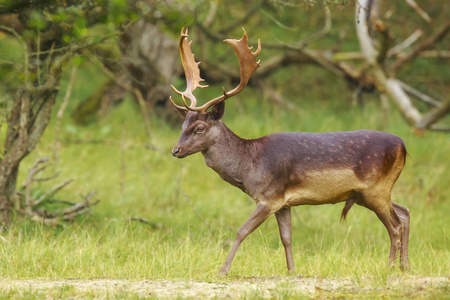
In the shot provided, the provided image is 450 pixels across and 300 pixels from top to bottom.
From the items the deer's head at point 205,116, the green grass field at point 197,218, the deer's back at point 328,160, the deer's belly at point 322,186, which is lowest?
the green grass field at point 197,218

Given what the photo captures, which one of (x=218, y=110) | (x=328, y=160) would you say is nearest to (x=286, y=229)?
(x=328, y=160)

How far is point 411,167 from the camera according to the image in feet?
36.7

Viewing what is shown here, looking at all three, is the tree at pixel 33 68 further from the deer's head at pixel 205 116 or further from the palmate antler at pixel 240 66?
the deer's head at pixel 205 116

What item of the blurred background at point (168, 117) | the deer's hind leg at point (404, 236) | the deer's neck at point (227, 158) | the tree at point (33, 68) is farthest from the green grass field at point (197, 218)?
the deer's neck at point (227, 158)

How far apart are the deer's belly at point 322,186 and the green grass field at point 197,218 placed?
0.62 meters

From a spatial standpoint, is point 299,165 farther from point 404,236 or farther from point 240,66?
point 404,236

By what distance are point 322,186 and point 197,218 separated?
3.26 m

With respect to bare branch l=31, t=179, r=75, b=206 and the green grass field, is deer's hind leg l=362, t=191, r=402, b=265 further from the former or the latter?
bare branch l=31, t=179, r=75, b=206

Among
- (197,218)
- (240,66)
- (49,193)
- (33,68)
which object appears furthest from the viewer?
(197,218)

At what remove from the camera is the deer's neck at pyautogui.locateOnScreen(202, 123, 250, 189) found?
20.6ft

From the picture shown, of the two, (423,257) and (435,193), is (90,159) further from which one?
(423,257)

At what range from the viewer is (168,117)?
12906mm

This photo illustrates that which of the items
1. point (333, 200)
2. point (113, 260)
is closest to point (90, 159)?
point (113, 260)

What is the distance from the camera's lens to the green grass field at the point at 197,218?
256 inches
